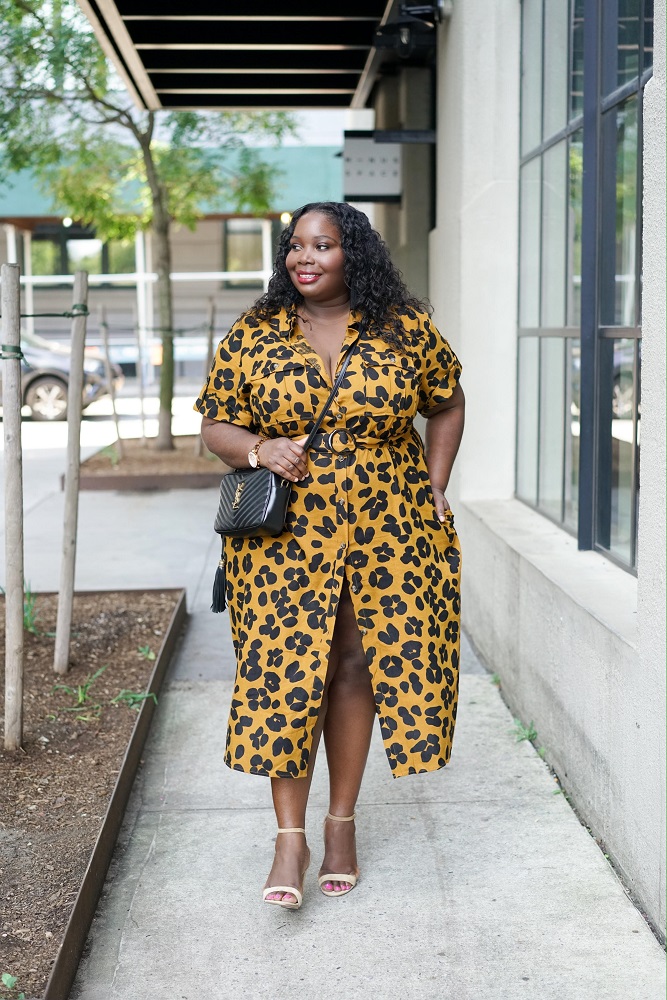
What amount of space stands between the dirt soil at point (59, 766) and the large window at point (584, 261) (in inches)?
76.2

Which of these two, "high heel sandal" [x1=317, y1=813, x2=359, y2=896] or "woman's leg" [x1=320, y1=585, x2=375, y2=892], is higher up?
"woman's leg" [x1=320, y1=585, x2=375, y2=892]

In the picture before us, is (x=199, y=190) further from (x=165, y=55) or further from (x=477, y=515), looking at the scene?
(x=477, y=515)

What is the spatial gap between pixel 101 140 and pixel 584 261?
32.7 ft

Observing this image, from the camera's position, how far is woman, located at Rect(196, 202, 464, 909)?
128 inches

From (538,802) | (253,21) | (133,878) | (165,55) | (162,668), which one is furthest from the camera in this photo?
(165,55)

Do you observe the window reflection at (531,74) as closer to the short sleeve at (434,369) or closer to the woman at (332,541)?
the short sleeve at (434,369)

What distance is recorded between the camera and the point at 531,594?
14.8ft

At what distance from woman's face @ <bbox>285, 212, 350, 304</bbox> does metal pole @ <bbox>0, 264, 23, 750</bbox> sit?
1.28m

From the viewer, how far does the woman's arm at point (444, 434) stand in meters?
3.58

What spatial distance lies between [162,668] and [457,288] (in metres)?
2.36

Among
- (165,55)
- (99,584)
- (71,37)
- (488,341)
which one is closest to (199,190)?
(71,37)

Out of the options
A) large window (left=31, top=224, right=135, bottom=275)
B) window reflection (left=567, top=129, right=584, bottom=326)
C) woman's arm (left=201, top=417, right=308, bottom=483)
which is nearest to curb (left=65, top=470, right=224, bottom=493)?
window reflection (left=567, top=129, right=584, bottom=326)

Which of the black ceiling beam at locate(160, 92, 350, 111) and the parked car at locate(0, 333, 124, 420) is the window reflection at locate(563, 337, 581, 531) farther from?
the parked car at locate(0, 333, 124, 420)

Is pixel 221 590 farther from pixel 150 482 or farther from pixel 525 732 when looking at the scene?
pixel 150 482
